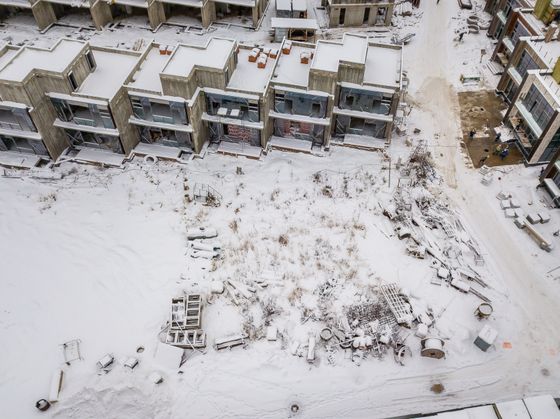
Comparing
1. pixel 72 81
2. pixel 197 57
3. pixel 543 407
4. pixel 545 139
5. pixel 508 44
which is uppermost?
pixel 197 57

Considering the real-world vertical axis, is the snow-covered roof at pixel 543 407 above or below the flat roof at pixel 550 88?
below

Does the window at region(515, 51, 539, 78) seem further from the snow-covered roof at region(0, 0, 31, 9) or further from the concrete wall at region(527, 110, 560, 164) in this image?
the snow-covered roof at region(0, 0, 31, 9)

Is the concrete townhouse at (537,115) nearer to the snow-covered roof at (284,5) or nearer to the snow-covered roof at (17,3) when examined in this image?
the snow-covered roof at (284,5)

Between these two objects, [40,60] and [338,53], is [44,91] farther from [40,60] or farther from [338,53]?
[338,53]

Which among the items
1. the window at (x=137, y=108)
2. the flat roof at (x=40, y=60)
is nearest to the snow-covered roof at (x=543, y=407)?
the window at (x=137, y=108)

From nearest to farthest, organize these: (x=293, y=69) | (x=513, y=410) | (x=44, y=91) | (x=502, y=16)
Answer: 1. (x=513, y=410)
2. (x=44, y=91)
3. (x=293, y=69)
4. (x=502, y=16)

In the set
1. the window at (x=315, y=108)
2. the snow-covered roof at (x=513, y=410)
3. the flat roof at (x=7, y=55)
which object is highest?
the flat roof at (x=7, y=55)

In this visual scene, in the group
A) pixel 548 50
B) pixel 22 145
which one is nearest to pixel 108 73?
pixel 22 145

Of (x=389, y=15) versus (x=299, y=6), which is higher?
(x=299, y=6)
